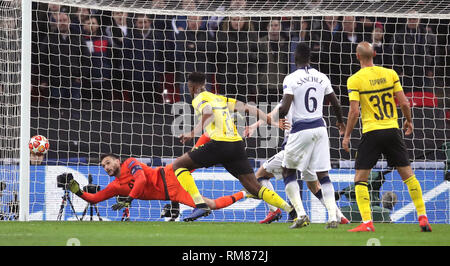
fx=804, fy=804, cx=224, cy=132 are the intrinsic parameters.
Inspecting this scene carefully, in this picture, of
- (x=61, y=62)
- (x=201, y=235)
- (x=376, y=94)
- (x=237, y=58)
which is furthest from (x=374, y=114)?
(x=61, y=62)

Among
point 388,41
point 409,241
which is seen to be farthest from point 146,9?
point 409,241

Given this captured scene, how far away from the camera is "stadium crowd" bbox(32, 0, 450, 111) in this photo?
43.9 feet

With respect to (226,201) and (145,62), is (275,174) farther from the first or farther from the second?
(145,62)

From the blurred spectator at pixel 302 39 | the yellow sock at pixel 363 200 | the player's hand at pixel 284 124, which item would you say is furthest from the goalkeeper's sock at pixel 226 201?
the blurred spectator at pixel 302 39

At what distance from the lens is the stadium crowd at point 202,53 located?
1339cm

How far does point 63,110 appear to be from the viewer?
1282 centimetres

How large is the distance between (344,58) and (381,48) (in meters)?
0.65

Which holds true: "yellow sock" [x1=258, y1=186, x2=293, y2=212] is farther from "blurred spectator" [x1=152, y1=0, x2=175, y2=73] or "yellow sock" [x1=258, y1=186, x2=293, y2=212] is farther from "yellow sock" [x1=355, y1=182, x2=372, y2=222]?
"blurred spectator" [x1=152, y1=0, x2=175, y2=73]

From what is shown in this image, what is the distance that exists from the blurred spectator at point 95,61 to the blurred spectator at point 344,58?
382cm

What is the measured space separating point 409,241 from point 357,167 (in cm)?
122

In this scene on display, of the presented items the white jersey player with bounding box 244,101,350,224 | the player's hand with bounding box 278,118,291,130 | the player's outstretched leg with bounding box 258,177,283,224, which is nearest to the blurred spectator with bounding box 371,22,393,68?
the white jersey player with bounding box 244,101,350,224

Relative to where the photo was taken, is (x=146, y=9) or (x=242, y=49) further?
(x=242, y=49)

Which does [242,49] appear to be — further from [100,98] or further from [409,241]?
[409,241]

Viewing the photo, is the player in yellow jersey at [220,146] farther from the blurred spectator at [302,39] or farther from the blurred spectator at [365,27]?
the blurred spectator at [365,27]
